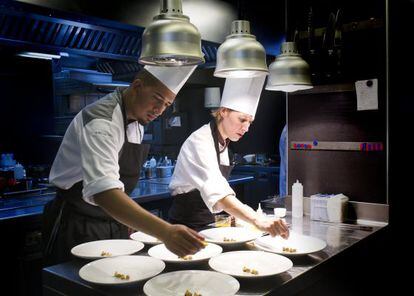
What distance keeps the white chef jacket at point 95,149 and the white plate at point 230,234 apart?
2.01ft

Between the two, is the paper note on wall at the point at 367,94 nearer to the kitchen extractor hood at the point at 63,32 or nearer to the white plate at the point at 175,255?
the kitchen extractor hood at the point at 63,32

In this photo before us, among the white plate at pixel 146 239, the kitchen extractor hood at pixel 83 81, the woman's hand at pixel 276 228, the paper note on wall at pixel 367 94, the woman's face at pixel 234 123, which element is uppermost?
the kitchen extractor hood at pixel 83 81

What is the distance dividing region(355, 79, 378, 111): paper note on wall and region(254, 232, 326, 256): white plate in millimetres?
1107

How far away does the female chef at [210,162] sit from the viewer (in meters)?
2.37

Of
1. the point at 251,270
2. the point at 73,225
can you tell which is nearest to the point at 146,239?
the point at 73,225

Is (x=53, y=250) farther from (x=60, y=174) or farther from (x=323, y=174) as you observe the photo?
(x=323, y=174)

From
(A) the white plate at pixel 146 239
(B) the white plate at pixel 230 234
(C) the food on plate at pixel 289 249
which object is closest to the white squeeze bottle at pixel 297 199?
(B) the white plate at pixel 230 234

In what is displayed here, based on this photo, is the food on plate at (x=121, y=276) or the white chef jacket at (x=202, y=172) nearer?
the food on plate at (x=121, y=276)

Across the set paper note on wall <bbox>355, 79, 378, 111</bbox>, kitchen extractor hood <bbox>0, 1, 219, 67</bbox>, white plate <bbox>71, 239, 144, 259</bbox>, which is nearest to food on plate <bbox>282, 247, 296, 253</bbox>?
white plate <bbox>71, 239, 144, 259</bbox>

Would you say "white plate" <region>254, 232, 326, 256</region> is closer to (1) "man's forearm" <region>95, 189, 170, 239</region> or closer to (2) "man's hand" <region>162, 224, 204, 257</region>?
(2) "man's hand" <region>162, 224, 204, 257</region>

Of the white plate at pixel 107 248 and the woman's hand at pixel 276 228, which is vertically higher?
the woman's hand at pixel 276 228

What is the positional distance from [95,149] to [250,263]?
2.68 feet

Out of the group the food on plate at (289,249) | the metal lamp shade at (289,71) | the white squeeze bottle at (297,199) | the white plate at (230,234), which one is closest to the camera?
the food on plate at (289,249)

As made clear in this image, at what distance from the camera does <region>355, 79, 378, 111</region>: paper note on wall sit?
268cm
